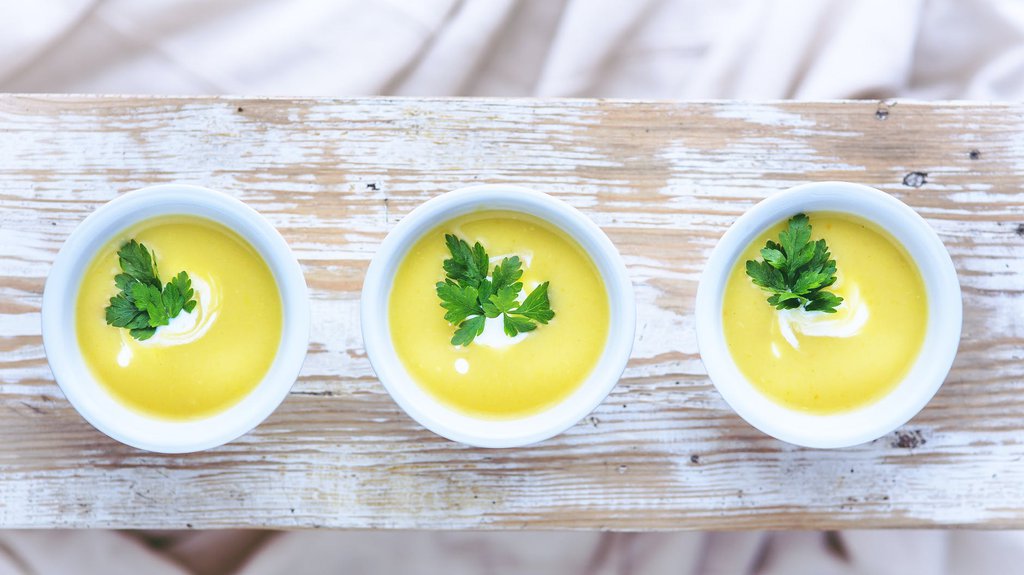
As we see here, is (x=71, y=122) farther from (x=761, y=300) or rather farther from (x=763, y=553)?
(x=763, y=553)

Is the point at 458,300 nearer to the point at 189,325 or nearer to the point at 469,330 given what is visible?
the point at 469,330

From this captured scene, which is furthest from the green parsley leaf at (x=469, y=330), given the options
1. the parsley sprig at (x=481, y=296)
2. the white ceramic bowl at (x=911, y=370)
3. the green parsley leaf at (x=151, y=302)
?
Answer: the green parsley leaf at (x=151, y=302)

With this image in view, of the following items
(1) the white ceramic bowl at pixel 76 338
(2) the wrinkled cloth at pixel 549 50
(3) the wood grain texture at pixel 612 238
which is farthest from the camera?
(2) the wrinkled cloth at pixel 549 50

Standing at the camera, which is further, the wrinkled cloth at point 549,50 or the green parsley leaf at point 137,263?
the wrinkled cloth at point 549,50

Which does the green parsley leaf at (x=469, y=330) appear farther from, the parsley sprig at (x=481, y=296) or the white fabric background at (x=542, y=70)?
the white fabric background at (x=542, y=70)

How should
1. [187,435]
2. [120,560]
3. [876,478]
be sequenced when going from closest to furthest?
[187,435] < [876,478] < [120,560]

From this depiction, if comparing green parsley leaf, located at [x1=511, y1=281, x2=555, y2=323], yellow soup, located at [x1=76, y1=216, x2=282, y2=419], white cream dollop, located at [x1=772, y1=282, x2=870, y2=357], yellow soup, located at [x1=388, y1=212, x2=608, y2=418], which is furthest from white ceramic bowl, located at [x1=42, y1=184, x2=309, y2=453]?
white cream dollop, located at [x1=772, y1=282, x2=870, y2=357]

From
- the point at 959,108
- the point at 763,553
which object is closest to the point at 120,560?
the point at 763,553
